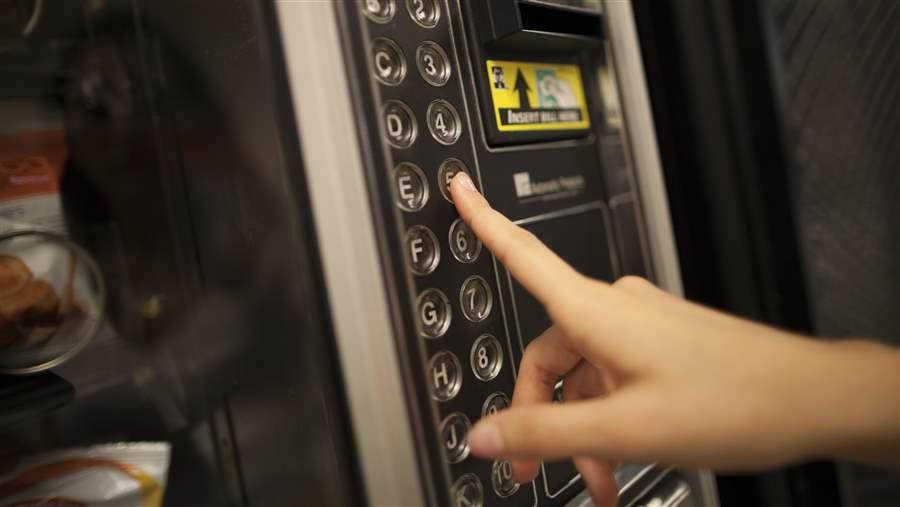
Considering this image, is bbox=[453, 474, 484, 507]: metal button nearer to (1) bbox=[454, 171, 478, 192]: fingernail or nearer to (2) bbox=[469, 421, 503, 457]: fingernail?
(2) bbox=[469, 421, 503, 457]: fingernail

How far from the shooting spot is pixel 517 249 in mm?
423

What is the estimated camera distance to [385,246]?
40 centimetres

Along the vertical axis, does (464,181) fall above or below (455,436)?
above

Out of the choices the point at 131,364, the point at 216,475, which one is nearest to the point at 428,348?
the point at 216,475

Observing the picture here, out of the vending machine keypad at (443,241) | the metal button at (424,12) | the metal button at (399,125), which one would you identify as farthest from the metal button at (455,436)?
the metal button at (424,12)

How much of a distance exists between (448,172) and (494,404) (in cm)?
20

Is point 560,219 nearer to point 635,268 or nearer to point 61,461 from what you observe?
point 635,268

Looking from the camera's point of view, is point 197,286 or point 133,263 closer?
point 197,286

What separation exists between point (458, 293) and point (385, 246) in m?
0.08

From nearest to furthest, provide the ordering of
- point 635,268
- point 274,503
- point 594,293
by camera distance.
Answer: point 594,293, point 274,503, point 635,268

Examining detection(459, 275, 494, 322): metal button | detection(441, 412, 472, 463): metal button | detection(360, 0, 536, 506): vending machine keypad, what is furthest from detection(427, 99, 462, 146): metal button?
detection(441, 412, 472, 463): metal button

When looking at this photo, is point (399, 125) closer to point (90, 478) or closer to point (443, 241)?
point (443, 241)

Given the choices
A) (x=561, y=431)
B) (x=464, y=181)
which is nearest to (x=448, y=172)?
(x=464, y=181)

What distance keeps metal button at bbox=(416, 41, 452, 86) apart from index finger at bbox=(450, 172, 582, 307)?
0.08 metres
